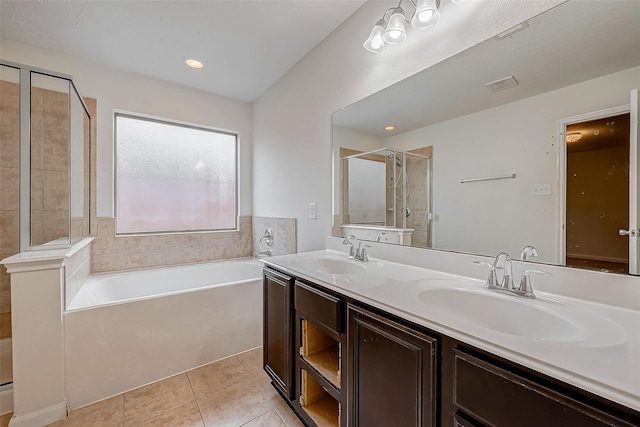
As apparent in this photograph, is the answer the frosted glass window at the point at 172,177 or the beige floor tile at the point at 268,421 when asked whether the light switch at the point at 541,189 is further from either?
the frosted glass window at the point at 172,177

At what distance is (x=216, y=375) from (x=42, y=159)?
2009 millimetres

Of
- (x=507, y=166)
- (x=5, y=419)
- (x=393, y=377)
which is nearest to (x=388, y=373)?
(x=393, y=377)

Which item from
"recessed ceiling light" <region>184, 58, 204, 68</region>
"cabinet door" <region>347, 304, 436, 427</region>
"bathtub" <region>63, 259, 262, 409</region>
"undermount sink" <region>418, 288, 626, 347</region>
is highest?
"recessed ceiling light" <region>184, 58, 204, 68</region>

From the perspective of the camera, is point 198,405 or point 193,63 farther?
point 193,63

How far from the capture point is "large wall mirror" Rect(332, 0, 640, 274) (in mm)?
862

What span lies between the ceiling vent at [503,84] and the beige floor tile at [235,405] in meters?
2.05

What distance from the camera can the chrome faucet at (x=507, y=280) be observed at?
0.91 m

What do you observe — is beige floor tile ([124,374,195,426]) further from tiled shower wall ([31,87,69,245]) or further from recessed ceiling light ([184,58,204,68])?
recessed ceiling light ([184,58,204,68])

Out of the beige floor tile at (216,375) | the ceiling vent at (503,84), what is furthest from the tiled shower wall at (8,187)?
the ceiling vent at (503,84)

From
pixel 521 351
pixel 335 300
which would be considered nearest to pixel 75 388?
pixel 335 300

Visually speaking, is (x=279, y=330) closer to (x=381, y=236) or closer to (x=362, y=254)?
(x=362, y=254)

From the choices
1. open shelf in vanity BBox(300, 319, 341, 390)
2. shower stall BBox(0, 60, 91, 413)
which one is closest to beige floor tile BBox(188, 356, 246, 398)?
open shelf in vanity BBox(300, 319, 341, 390)

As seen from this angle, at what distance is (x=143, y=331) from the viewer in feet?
5.82

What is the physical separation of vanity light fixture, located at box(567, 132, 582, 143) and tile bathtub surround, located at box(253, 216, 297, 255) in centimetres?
187
